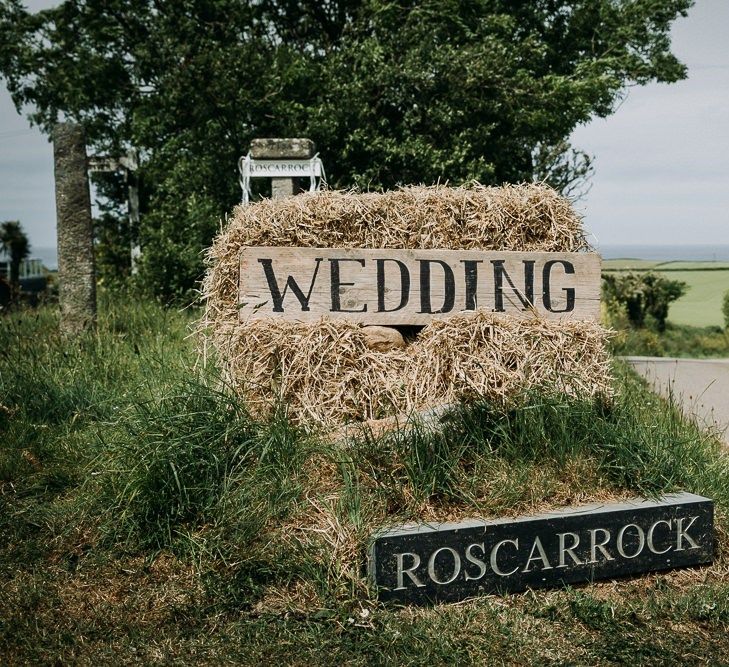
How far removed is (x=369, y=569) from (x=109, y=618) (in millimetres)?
1044

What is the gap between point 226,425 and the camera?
380 centimetres

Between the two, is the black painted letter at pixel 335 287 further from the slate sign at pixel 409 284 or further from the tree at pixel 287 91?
the tree at pixel 287 91

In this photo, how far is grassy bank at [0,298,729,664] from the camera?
9.90 feet

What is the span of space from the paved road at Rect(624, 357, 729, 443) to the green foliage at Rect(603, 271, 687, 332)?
6.09 meters

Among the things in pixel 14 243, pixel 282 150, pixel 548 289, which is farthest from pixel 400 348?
pixel 14 243

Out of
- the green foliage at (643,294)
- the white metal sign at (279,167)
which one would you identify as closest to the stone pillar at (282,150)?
the white metal sign at (279,167)

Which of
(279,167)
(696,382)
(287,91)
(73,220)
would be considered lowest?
(696,382)

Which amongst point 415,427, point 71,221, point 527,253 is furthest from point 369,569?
point 71,221

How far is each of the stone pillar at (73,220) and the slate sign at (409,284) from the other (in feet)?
11.9

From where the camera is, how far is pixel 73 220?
7551 mm

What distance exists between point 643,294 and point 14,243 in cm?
1819

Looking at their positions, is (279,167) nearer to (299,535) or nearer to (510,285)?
(510,285)

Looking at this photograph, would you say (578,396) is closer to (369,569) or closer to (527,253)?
(527,253)

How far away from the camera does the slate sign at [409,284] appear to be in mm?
4391
